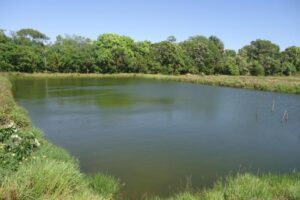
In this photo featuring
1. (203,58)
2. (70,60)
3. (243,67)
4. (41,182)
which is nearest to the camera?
(41,182)

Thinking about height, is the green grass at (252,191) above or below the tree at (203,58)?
below

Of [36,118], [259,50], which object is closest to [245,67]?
[259,50]

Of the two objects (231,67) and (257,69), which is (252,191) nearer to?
(231,67)

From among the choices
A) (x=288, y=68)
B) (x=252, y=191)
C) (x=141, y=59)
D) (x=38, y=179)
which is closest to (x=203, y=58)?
(x=141, y=59)

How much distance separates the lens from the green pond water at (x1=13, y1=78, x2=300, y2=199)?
9.77m

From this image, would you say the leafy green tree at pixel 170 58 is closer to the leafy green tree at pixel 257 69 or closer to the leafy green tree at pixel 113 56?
the leafy green tree at pixel 113 56

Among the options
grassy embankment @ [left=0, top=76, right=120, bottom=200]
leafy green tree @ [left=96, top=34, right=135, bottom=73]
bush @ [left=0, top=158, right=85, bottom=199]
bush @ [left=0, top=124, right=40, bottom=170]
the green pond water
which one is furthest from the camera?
leafy green tree @ [left=96, top=34, right=135, bottom=73]

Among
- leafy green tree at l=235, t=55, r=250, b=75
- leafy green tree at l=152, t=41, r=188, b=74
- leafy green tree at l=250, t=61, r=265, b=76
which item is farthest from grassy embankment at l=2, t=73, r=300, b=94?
leafy green tree at l=235, t=55, r=250, b=75

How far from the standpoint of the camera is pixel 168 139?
1409 centimetres

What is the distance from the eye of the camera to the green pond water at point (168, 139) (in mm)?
9773

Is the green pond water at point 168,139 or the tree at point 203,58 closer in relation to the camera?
the green pond water at point 168,139

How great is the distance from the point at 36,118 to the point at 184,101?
13.1 m

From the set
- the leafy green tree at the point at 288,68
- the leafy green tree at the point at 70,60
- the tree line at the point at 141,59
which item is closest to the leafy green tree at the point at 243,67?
the tree line at the point at 141,59

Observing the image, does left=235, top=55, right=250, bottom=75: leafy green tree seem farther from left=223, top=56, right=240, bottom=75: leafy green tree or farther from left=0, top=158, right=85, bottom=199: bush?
left=0, top=158, right=85, bottom=199: bush
